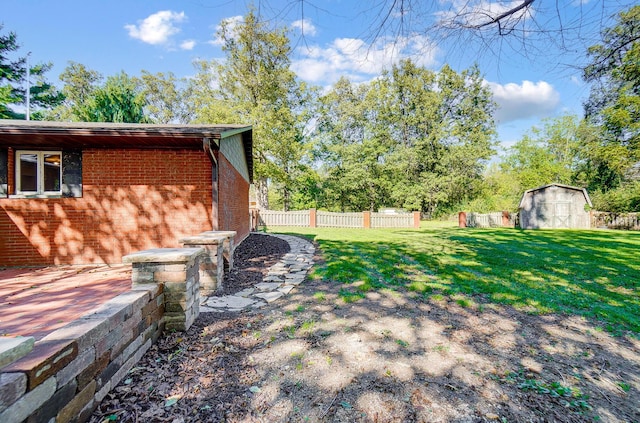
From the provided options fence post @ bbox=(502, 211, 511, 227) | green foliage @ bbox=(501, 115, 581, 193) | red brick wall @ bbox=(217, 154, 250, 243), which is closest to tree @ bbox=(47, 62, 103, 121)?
red brick wall @ bbox=(217, 154, 250, 243)

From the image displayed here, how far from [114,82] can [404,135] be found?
24686mm

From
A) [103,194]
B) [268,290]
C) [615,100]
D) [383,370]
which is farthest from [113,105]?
[615,100]

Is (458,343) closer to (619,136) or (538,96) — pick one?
(538,96)

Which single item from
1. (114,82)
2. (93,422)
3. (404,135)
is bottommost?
(93,422)

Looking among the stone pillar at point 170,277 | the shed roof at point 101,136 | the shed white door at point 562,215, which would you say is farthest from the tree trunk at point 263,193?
the shed white door at point 562,215

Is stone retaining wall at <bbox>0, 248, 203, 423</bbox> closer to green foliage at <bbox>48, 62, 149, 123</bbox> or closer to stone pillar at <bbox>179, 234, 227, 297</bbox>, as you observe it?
stone pillar at <bbox>179, 234, 227, 297</bbox>

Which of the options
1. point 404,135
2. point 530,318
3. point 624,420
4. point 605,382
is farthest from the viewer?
point 404,135

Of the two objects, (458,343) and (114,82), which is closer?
(458,343)

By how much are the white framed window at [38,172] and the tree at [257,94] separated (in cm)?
1238

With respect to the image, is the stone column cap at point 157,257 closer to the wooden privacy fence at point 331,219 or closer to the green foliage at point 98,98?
the wooden privacy fence at point 331,219

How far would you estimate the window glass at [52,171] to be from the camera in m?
5.47

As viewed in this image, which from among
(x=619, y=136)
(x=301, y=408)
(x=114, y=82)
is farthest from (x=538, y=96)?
(x=114, y=82)

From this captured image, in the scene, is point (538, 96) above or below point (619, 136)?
below

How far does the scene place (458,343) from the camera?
8.63ft
